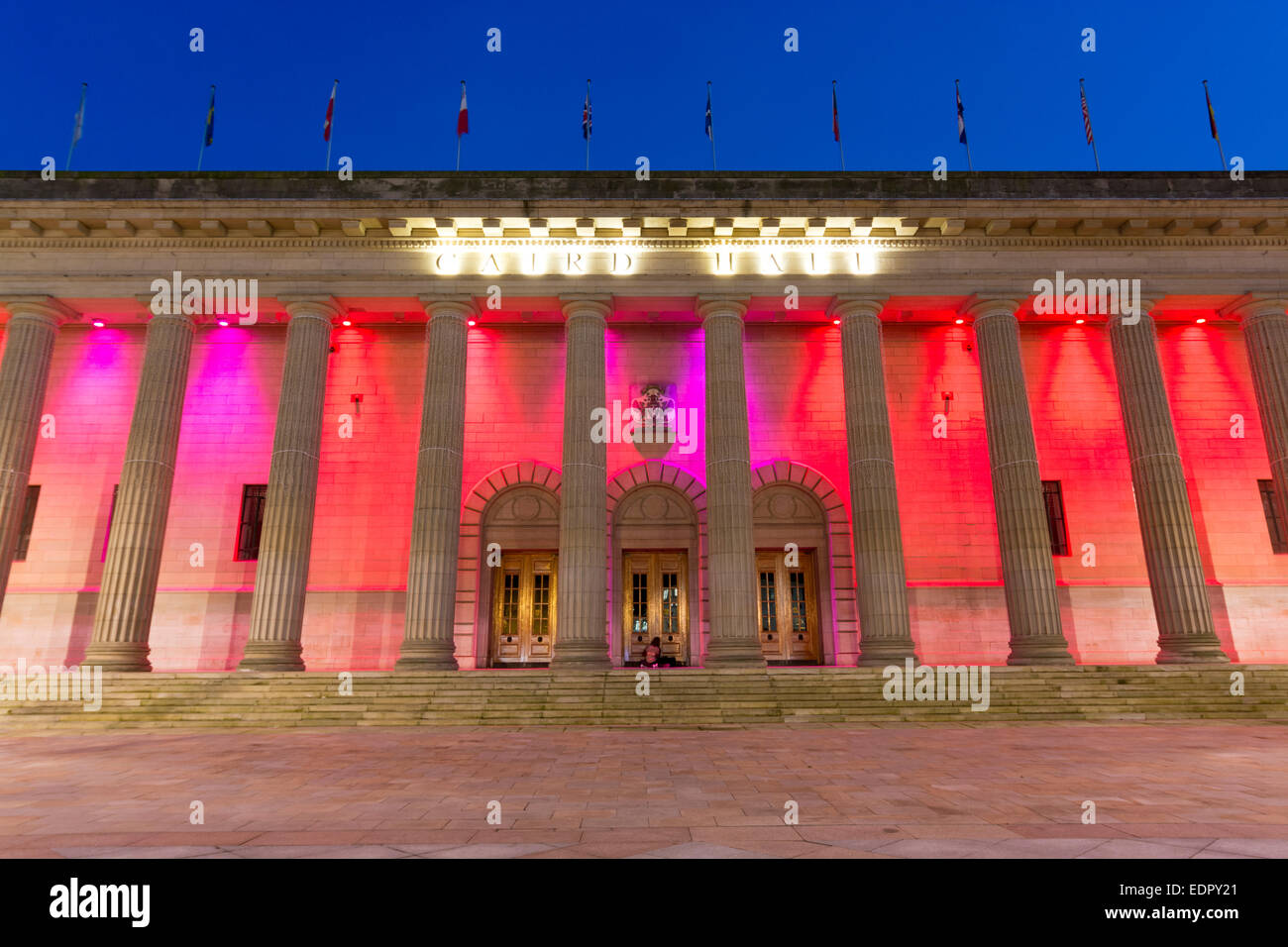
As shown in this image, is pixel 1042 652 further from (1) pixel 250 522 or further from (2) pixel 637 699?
(1) pixel 250 522

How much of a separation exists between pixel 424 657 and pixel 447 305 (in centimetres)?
1009

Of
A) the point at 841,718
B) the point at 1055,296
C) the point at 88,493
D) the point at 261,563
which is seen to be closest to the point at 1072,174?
the point at 1055,296

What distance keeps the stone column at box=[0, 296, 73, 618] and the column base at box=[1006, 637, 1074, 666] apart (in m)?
27.8

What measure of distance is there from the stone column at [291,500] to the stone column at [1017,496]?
63.3 ft

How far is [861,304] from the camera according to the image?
2178 centimetres

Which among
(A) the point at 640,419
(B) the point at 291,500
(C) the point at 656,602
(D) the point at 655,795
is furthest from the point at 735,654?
(B) the point at 291,500

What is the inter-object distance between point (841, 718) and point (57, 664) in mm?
23236

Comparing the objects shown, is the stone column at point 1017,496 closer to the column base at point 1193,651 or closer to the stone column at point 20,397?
the column base at point 1193,651

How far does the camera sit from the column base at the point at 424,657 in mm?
18859

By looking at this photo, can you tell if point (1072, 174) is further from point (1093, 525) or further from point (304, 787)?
point (304, 787)

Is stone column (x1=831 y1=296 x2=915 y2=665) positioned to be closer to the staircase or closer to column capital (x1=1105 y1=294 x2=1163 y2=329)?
the staircase

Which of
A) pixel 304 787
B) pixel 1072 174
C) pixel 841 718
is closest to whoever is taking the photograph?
pixel 304 787

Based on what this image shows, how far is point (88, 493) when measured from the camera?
2417 centimetres
